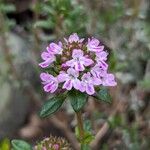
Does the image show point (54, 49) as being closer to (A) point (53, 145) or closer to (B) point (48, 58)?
(B) point (48, 58)

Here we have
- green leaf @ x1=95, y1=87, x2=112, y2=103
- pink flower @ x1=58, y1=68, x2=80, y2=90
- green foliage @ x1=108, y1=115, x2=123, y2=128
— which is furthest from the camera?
green foliage @ x1=108, y1=115, x2=123, y2=128

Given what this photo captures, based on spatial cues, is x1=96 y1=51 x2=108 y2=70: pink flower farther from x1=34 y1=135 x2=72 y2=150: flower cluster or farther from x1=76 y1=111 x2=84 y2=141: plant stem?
x1=34 y1=135 x2=72 y2=150: flower cluster

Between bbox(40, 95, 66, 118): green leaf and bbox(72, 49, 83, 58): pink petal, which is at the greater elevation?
bbox(72, 49, 83, 58): pink petal

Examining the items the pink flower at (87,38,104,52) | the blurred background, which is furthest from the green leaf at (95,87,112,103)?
the blurred background

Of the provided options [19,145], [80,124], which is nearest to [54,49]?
[80,124]

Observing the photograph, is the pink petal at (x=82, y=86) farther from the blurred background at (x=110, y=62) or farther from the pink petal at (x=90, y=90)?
the blurred background at (x=110, y=62)

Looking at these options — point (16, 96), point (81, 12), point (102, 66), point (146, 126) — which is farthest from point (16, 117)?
point (102, 66)

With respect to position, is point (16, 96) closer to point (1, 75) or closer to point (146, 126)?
point (1, 75)
